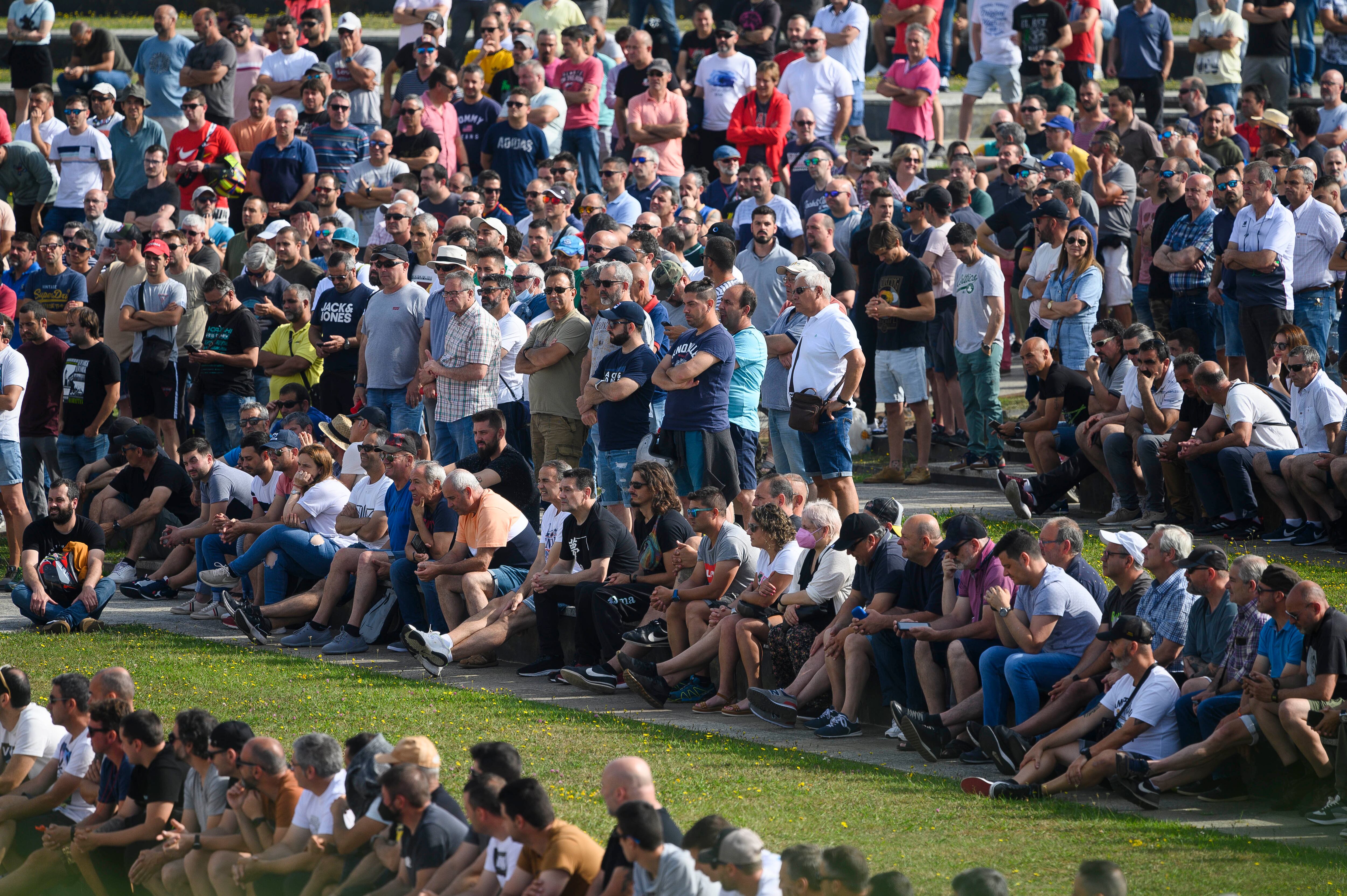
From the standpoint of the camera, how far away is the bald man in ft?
22.6

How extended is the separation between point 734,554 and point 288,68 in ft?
40.9

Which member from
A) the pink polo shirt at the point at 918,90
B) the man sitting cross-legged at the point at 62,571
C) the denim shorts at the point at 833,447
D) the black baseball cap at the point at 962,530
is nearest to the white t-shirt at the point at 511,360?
the denim shorts at the point at 833,447

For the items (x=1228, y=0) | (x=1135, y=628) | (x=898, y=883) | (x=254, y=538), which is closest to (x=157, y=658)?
(x=254, y=538)

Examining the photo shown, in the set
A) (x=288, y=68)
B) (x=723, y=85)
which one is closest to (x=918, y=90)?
(x=723, y=85)

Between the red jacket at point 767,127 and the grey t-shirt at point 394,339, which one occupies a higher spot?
the red jacket at point 767,127

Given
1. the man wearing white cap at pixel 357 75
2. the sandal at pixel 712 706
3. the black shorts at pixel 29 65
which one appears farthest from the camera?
the black shorts at pixel 29 65

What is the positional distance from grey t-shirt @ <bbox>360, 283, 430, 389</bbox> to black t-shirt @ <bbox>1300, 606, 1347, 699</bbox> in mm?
8198

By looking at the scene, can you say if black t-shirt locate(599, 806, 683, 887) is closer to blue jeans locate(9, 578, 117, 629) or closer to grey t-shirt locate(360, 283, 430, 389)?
blue jeans locate(9, 578, 117, 629)

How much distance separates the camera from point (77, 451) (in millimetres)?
16297

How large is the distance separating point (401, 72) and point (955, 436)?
11.4 m

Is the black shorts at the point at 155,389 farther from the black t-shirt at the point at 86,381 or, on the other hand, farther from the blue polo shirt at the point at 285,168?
the blue polo shirt at the point at 285,168

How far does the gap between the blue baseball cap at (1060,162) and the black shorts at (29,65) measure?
13.6 meters

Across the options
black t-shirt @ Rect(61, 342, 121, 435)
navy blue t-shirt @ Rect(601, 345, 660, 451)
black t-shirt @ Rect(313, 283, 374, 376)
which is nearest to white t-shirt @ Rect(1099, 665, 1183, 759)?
navy blue t-shirt @ Rect(601, 345, 660, 451)

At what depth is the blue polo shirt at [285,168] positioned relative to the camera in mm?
19359
